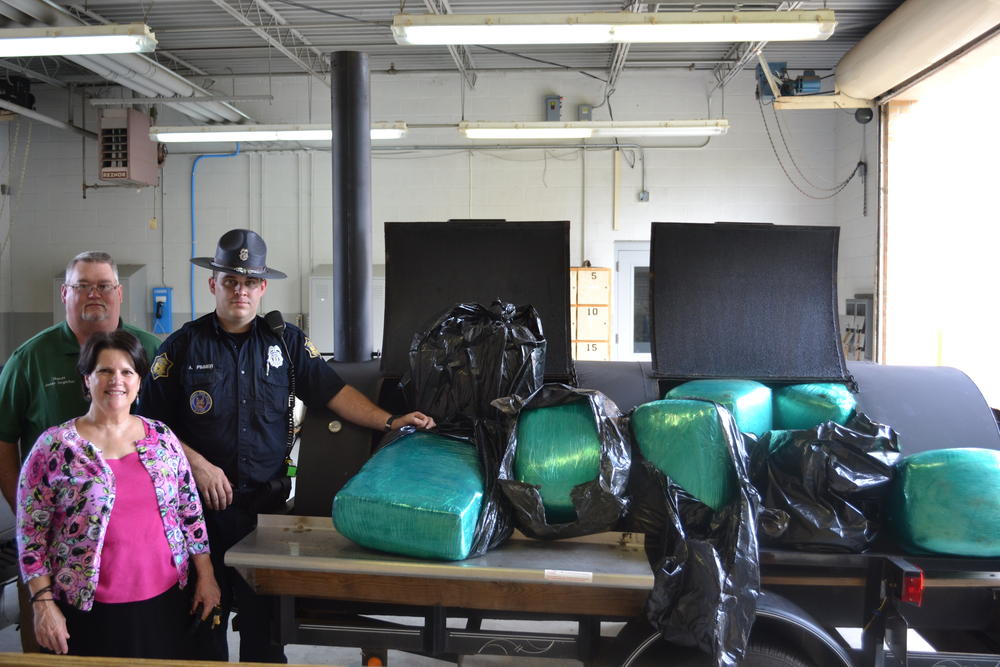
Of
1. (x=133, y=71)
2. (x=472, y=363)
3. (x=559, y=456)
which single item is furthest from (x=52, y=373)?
(x=133, y=71)

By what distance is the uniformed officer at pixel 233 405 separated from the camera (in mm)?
2273

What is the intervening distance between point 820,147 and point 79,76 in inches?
333

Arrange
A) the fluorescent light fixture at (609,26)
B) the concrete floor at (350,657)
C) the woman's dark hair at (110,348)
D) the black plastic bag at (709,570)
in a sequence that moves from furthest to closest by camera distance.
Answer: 1. the fluorescent light fixture at (609,26)
2. the concrete floor at (350,657)
3. the woman's dark hair at (110,348)
4. the black plastic bag at (709,570)

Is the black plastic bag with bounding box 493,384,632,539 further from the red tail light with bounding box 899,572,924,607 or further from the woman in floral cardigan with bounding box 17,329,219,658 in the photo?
the woman in floral cardigan with bounding box 17,329,219,658

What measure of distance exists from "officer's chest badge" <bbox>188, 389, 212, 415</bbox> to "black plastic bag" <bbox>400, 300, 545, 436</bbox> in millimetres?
639

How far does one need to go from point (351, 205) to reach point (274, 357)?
94 centimetres

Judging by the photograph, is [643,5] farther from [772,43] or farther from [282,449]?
[282,449]

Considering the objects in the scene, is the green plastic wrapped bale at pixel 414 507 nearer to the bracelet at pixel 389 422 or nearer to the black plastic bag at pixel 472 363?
the black plastic bag at pixel 472 363

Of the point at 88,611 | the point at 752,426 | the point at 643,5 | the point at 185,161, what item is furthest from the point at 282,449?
the point at 185,161

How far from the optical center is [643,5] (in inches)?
253

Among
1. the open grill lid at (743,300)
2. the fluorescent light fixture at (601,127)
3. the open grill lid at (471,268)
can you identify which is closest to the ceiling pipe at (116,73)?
the fluorescent light fixture at (601,127)

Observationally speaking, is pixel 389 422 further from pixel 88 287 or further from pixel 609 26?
pixel 609 26

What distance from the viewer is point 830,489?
1900 mm

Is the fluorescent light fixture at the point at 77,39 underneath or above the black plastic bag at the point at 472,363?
above
